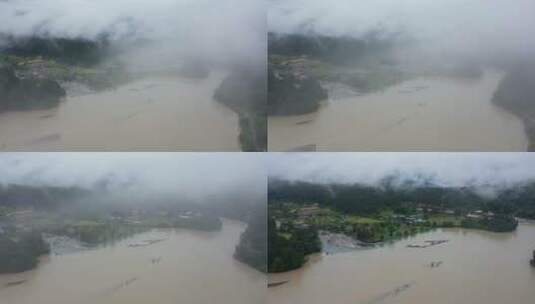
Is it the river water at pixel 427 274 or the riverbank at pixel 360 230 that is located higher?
the riverbank at pixel 360 230

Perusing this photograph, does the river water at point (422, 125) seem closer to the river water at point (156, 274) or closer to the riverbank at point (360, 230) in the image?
the riverbank at point (360, 230)

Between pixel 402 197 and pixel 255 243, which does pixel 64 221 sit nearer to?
pixel 255 243

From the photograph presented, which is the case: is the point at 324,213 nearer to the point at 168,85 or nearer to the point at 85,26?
the point at 168,85

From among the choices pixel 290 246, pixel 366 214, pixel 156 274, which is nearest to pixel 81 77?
pixel 156 274

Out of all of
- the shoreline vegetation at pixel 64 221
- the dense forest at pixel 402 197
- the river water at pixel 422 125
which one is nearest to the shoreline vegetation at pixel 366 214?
the dense forest at pixel 402 197

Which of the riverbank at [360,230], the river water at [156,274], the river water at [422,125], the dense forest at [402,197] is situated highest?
the river water at [422,125]

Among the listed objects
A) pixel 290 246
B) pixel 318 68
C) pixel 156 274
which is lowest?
pixel 156 274

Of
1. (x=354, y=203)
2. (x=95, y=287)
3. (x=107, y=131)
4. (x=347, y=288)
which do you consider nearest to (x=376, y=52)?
(x=354, y=203)
